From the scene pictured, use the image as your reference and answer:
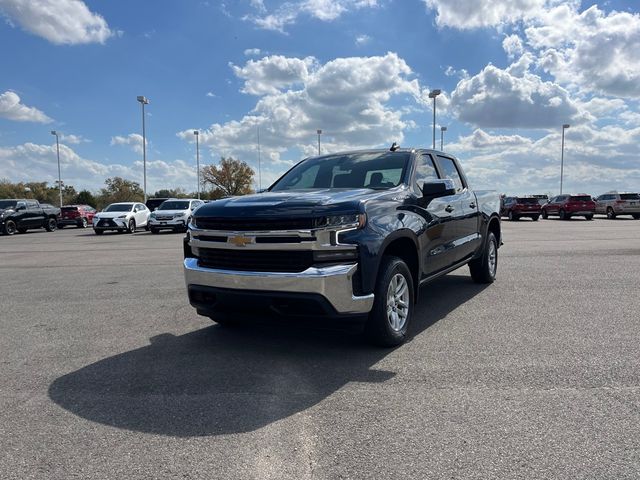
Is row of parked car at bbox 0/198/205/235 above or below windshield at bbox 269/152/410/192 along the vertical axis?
below

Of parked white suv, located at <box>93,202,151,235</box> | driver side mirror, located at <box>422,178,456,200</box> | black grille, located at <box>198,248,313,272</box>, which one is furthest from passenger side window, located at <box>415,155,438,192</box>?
parked white suv, located at <box>93,202,151,235</box>

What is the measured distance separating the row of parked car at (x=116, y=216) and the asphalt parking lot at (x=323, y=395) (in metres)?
17.5

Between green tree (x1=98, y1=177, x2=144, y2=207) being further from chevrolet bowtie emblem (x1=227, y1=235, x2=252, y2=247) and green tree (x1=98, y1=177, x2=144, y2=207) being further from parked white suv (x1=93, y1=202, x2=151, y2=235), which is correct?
chevrolet bowtie emblem (x1=227, y1=235, x2=252, y2=247)

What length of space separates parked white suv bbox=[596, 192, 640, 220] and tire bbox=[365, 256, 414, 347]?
32.3 m

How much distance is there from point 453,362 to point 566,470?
67.6 inches

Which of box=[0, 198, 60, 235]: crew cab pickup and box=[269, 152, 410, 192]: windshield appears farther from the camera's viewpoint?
box=[0, 198, 60, 235]: crew cab pickup

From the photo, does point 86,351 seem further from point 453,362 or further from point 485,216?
point 485,216

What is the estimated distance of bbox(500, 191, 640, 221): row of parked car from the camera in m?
31.8

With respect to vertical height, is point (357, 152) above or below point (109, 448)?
above

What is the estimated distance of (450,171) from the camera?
696 centimetres

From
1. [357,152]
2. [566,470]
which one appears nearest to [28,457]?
[566,470]

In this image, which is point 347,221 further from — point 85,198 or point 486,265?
point 85,198

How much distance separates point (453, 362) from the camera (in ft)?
14.2

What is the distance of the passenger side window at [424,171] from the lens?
561 centimetres
